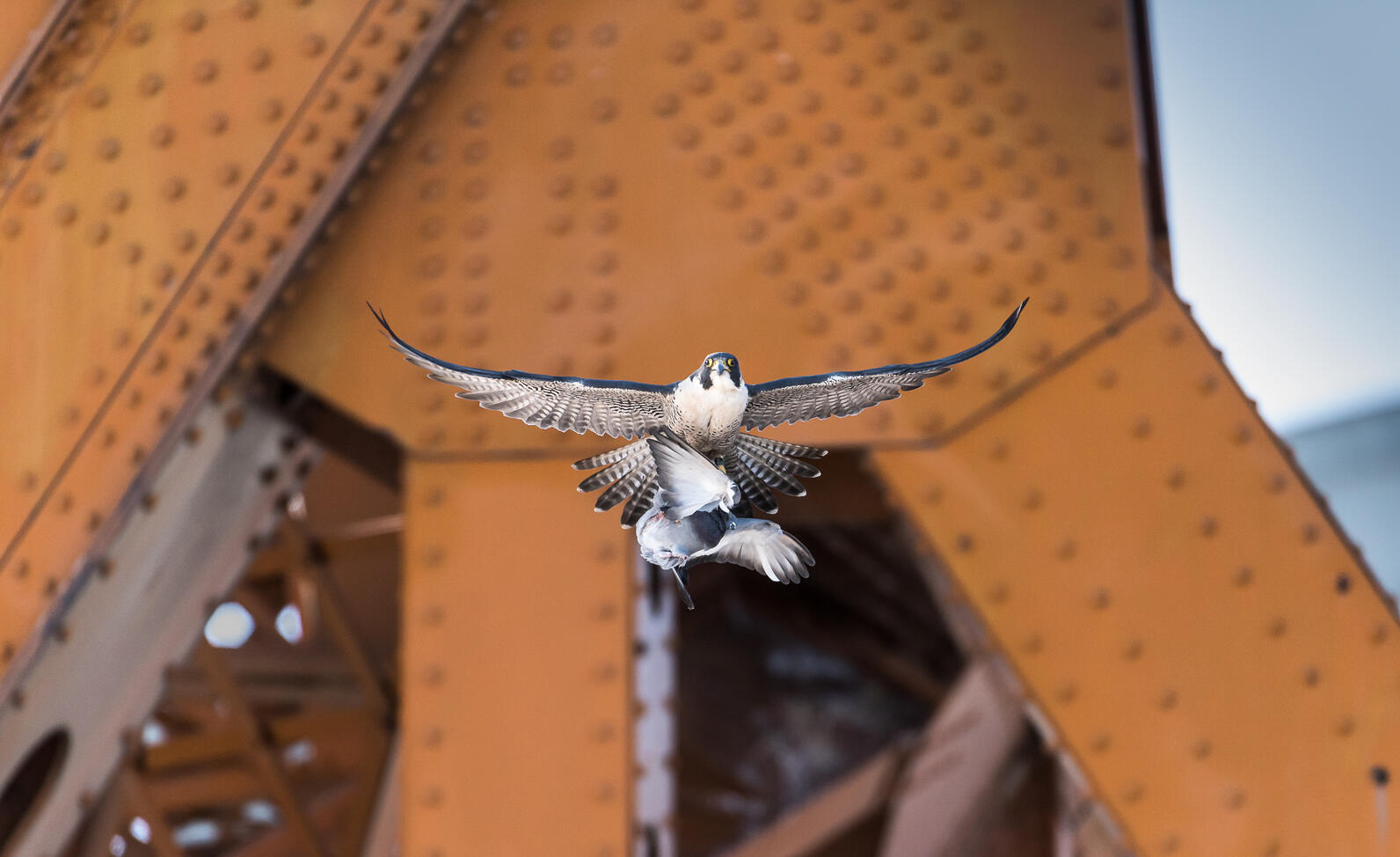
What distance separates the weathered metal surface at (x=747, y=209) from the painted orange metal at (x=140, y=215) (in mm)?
197

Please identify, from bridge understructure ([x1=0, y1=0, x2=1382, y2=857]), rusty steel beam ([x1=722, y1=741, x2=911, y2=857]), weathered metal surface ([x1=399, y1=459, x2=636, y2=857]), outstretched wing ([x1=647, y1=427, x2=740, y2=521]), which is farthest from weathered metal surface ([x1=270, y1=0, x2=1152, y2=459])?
rusty steel beam ([x1=722, y1=741, x2=911, y2=857])

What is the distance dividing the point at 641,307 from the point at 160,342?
46.6 inches

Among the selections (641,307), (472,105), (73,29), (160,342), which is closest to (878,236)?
(641,307)

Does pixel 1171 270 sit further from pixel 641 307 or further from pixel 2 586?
pixel 2 586

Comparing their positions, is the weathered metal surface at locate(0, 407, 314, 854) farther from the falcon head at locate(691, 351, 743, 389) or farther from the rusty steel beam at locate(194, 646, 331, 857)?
the falcon head at locate(691, 351, 743, 389)

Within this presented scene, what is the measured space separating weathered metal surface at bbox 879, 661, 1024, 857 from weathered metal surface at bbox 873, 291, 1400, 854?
101 inches

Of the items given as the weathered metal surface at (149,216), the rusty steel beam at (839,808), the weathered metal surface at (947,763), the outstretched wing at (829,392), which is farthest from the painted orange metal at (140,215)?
the weathered metal surface at (947,763)

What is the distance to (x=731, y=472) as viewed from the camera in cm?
172

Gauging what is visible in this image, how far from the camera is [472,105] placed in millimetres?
3188

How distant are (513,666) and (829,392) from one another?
1.44 meters

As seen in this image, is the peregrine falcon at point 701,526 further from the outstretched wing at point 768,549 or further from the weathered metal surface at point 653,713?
the weathered metal surface at point 653,713

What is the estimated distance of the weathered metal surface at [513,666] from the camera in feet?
9.33

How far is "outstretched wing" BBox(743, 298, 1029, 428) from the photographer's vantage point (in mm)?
1620

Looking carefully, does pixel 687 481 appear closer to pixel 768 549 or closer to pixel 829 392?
pixel 768 549
